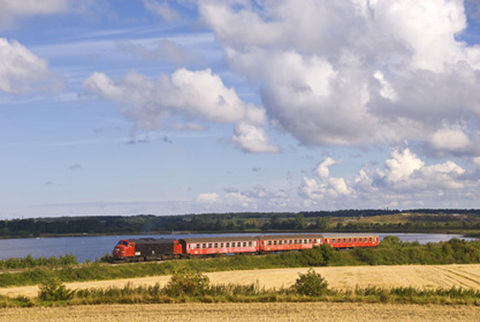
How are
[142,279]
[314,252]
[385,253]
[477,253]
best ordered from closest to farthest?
[142,279]
[314,252]
[385,253]
[477,253]

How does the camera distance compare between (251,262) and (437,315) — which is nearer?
(437,315)

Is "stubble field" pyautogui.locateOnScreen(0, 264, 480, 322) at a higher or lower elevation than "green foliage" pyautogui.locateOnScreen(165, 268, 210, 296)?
lower

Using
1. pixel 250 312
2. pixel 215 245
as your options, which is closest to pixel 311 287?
pixel 250 312

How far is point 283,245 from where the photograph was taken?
262ft

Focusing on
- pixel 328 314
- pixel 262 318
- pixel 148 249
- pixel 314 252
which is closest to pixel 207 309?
pixel 262 318

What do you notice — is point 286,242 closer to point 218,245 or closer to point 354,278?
point 218,245

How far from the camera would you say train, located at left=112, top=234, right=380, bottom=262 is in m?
68.2

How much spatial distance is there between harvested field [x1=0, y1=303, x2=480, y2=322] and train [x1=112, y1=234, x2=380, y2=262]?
32.2 meters

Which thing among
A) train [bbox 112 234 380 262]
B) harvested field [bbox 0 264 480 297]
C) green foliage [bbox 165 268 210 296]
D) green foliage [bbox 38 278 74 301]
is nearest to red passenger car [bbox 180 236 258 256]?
train [bbox 112 234 380 262]

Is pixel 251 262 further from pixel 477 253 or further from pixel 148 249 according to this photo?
pixel 477 253

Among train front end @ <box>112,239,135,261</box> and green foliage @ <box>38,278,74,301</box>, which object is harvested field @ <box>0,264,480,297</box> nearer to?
green foliage @ <box>38,278,74,301</box>

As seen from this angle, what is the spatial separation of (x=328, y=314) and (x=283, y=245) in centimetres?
4651

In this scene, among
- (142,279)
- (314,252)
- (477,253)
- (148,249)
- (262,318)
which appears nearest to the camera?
(262,318)

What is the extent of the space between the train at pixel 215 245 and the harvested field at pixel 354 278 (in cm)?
803
